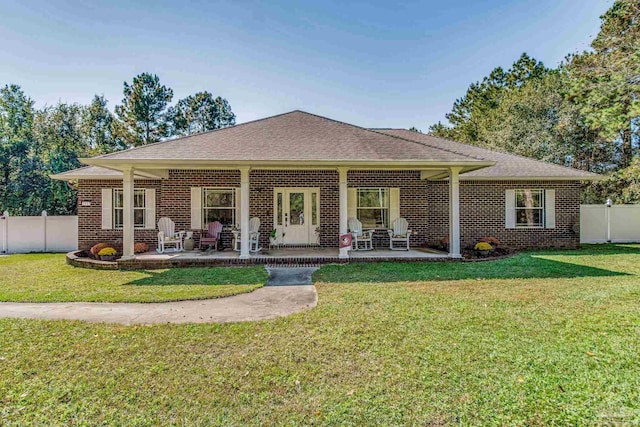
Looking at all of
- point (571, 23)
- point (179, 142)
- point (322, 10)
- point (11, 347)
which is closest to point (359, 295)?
point (11, 347)

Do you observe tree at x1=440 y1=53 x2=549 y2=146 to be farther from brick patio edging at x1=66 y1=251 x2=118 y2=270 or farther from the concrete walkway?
brick patio edging at x1=66 y1=251 x2=118 y2=270

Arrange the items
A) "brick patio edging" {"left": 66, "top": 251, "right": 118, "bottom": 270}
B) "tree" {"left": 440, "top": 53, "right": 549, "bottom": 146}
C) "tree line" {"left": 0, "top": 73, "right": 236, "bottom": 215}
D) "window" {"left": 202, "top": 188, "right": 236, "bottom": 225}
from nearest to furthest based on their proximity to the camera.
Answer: "brick patio edging" {"left": 66, "top": 251, "right": 118, "bottom": 270} → "window" {"left": 202, "top": 188, "right": 236, "bottom": 225} → "tree line" {"left": 0, "top": 73, "right": 236, "bottom": 215} → "tree" {"left": 440, "top": 53, "right": 549, "bottom": 146}

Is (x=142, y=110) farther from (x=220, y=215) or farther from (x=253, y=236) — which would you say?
(x=253, y=236)

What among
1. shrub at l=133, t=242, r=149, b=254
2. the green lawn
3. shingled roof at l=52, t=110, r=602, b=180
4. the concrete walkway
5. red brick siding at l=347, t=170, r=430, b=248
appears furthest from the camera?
red brick siding at l=347, t=170, r=430, b=248

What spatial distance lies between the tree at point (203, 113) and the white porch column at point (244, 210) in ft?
73.7

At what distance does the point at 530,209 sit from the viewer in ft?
41.0

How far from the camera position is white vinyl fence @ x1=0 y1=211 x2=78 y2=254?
13.2 metres

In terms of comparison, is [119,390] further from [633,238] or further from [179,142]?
[633,238]

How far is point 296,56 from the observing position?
13562 millimetres

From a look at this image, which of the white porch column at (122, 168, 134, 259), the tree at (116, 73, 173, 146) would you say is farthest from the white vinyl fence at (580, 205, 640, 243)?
the tree at (116, 73, 173, 146)

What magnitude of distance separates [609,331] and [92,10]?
14346mm

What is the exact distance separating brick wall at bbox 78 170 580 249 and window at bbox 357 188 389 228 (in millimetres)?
280

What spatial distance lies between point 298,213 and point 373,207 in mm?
2700

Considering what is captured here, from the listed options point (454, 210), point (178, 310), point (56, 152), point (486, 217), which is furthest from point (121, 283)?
point (56, 152)
